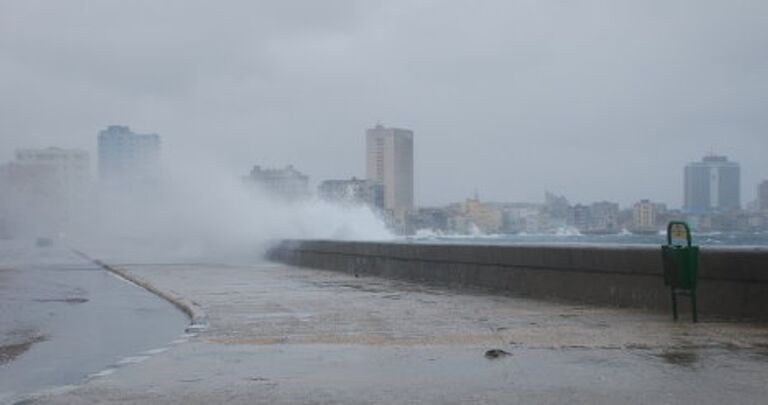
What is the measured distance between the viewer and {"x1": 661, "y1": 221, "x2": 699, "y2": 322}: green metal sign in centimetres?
1259

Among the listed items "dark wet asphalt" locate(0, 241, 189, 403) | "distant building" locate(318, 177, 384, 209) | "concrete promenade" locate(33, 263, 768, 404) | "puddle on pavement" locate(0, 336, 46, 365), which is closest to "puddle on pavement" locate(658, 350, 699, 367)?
"concrete promenade" locate(33, 263, 768, 404)

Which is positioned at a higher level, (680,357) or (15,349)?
(680,357)

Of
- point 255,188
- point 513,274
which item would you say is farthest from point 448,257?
point 255,188

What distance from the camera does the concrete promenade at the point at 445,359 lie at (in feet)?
26.0

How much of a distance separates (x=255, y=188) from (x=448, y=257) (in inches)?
1703

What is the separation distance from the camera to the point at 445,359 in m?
9.89

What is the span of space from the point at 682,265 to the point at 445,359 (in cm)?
433

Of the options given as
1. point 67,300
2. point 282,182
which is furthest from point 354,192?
point 67,300

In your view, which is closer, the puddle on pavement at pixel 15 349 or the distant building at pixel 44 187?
the puddle on pavement at pixel 15 349

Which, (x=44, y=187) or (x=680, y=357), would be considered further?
(x=44, y=187)

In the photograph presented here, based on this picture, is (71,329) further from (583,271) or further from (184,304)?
(583,271)

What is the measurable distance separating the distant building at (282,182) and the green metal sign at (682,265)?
52.7 metres

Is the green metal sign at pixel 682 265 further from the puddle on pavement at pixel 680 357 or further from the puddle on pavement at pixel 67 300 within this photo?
the puddle on pavement at pixel 67 300

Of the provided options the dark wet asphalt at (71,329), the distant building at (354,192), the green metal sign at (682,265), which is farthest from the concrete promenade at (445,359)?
the distant building at (354,192)
